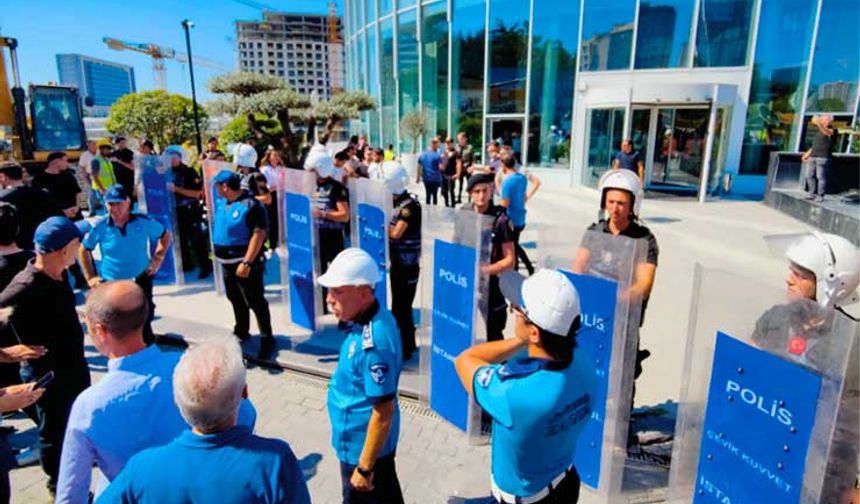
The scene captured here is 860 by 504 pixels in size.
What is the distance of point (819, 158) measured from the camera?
10547mm

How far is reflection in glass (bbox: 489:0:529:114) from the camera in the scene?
1692cm

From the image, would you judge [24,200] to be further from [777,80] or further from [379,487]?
[777,80]

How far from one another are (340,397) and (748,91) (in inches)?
639

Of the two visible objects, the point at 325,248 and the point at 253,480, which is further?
the point at 325,248

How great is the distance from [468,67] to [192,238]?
13.7 metres

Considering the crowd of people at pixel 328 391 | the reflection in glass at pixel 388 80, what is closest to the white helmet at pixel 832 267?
the crowd of people at pixel 328 391

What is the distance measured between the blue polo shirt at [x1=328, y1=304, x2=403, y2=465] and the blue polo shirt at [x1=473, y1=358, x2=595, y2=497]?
0.48 m

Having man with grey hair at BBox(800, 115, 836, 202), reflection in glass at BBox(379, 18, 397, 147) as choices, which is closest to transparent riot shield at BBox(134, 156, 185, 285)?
man with grey hair at BBox(800, 115, 836, 202)

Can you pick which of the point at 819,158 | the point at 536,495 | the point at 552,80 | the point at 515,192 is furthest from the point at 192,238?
the point at 552,80

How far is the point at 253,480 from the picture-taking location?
1.37 meters

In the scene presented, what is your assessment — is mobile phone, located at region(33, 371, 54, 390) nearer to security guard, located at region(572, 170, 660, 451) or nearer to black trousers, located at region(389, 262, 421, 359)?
black trousers, located at region(389, 262, 421, 359)

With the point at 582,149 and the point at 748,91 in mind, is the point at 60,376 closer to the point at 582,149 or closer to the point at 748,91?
the point at 582,149

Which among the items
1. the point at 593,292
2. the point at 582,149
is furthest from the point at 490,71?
the point at 593,292

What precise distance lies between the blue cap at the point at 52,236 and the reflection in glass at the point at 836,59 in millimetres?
17366
